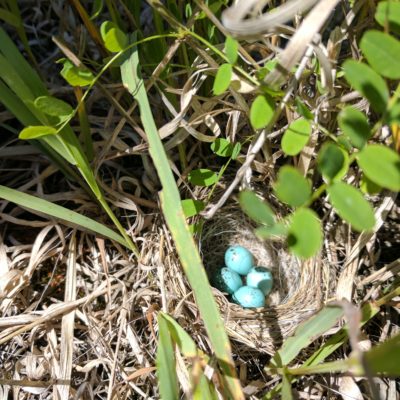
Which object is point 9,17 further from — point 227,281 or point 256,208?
point 227,281

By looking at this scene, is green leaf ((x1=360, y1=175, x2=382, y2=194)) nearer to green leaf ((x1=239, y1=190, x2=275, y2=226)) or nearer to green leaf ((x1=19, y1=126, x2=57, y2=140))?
green leaf ((x1=239, y1=190, x2=275, y2=226))

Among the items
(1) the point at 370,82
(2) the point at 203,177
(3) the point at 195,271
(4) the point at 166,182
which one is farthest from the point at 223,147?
(1) the point at 370,82

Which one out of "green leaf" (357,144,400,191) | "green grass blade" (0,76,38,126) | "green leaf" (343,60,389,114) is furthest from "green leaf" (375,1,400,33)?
"green grass blade" (0,76,38,126)

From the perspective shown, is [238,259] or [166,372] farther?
[238,259]

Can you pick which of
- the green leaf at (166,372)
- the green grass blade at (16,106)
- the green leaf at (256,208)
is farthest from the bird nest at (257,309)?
the green leaf at (256,208)

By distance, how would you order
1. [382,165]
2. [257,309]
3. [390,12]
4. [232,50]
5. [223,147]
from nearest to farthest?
[382,165] < [390,12] < [232,50] < [223,147] < [257,309]

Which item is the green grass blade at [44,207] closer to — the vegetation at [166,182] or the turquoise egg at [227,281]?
the vegetation at [166,182]

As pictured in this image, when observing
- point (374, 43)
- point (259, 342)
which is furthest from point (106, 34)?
point (259, 342)
